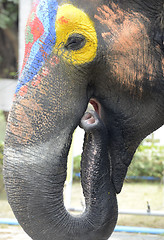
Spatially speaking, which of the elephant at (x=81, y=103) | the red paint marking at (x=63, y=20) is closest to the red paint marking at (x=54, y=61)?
the elephant at (x=81, y=103)

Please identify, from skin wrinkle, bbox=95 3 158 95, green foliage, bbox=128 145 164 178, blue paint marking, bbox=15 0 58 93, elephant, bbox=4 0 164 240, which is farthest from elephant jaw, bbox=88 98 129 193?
green foliage, bbox=128 145 164 178

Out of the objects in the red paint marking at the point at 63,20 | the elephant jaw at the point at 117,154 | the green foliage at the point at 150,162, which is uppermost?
the red paint marking at the point at 63,20

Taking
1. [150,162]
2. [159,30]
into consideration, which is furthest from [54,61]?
[150,162]

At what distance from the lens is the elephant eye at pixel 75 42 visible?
1.30 m

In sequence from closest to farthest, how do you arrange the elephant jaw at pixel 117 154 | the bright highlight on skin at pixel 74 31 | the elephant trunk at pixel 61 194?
the elephant trunk at pixel 61 194 → the bright highlight on skin at pixel 74 31 → the elephant jaw at pixel 117 154

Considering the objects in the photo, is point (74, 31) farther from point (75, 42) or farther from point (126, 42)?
point (126, 42)

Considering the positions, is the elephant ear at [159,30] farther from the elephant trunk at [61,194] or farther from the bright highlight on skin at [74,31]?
the elephant trunk at [61,194]

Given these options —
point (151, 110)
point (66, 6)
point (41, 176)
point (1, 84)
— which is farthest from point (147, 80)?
point (1, 84)

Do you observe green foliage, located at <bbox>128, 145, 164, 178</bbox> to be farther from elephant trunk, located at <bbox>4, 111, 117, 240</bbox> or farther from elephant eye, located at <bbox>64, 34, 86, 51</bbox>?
elephant eye, located at <bbox>64, 34, 86, 51</bbox>

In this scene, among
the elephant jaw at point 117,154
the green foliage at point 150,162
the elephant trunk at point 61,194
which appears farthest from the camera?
the green foliage at point 150,162

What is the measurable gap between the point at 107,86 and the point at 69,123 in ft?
0.62

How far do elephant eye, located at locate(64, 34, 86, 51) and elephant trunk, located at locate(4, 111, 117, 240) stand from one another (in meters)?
0.20

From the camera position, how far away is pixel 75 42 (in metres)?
1.31

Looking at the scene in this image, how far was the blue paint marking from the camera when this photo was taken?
1277mm
